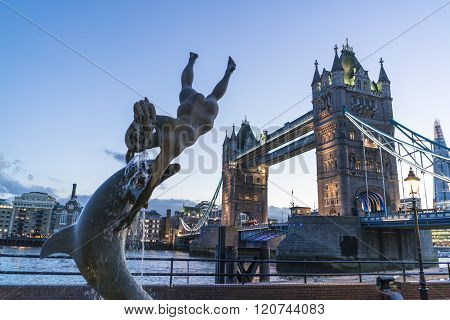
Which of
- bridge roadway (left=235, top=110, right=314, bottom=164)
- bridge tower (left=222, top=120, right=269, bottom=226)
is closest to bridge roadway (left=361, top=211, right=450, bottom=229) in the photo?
bridge roadway (left=235, top=110, right=314, bottom=164)

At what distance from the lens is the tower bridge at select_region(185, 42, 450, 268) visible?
34.4 m

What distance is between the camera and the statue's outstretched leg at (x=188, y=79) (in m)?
5.38

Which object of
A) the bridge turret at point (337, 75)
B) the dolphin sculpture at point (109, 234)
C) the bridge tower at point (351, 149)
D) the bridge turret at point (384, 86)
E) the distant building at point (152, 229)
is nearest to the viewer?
the dolphin sculpture at point (109, 234)

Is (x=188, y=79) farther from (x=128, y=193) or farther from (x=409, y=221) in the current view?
(x=409, y=221)

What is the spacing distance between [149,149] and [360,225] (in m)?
34.3

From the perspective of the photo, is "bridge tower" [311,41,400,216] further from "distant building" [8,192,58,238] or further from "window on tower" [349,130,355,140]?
"distant building" [8,192,58,238]

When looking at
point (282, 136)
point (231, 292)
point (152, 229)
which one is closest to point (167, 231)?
point (152, 229)

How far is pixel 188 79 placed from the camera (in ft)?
18.5

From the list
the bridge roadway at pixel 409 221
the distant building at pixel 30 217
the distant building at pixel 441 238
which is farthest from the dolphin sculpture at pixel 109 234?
the distant building at pixel 441 238

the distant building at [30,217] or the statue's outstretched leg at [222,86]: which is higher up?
the distant building at [30,217]

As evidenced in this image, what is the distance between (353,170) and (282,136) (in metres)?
25.7

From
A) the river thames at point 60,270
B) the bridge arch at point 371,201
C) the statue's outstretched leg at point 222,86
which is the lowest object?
the river thames at point 60,270

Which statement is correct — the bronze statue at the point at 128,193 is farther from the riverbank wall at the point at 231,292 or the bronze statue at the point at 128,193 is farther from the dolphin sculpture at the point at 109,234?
the riverbank wall at the point at 231,292

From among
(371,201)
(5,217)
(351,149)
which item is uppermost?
(351,149)
